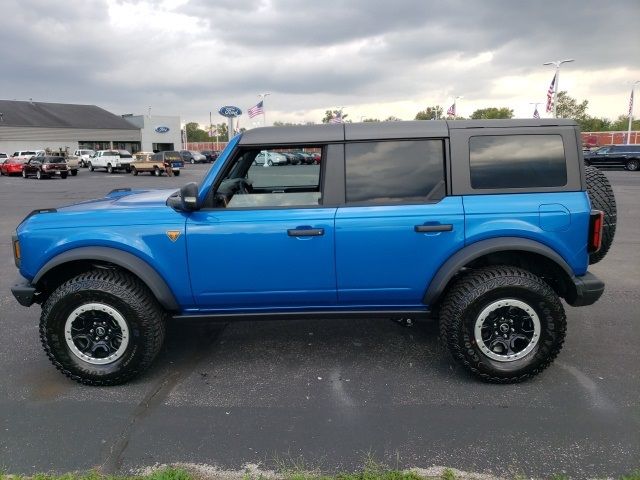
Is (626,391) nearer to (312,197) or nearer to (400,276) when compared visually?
(400,276)

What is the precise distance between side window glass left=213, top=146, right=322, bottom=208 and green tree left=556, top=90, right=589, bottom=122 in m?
52.4

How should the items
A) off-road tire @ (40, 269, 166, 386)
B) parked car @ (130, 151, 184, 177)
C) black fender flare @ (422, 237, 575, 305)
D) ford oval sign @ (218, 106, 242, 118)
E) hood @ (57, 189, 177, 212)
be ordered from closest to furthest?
black fender flare @ (422, 237, 575, 305) < off-road tire @ (40, 269, 166, 386) < hood @ (57, 189, 177, 212) < parked car @ (130, 151, 184, 177) < ford oval sign @ (218, 106, 242, 118)

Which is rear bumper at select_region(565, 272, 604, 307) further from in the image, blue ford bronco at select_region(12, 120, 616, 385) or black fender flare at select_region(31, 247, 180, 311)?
black fender flare at select_region(31, 247, 180, 311)

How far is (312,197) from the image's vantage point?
349 centimetres

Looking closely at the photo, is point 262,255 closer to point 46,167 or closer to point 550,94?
point 46,167

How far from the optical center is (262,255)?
3.30 metres

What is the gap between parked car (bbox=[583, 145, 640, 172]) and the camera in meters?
27.0

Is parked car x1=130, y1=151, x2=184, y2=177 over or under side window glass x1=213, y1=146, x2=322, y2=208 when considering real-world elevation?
over

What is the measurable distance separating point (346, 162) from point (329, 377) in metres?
1.56

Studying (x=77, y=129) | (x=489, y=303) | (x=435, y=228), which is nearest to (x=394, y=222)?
(x=435, y=228)

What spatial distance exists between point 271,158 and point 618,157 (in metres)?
29.4

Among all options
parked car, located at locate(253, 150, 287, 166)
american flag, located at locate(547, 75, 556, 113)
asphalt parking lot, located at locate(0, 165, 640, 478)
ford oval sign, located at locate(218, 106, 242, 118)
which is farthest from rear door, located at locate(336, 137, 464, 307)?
american flag, located at locate(547, 75, 556, 113)

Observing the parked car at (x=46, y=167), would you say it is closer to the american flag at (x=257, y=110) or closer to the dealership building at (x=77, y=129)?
the american flag at (x=257, y=110)

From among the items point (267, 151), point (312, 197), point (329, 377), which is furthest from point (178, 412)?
point (267, 151)
